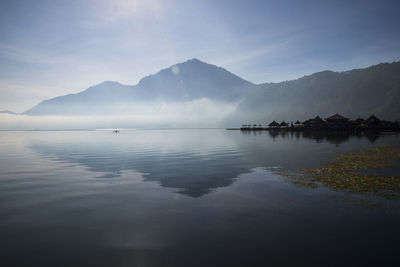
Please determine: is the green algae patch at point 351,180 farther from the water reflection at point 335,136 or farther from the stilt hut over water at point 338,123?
the stilt hut over water at point 338,123

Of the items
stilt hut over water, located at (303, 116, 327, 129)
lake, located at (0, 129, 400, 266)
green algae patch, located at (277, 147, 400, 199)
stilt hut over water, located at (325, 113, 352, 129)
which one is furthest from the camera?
stilt hut over water, located at (303, 116, 327, 129)

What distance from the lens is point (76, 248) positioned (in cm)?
671

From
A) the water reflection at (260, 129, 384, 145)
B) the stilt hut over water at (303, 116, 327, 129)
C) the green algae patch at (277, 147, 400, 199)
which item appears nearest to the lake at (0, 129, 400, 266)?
the green algae patch at (277, 147, 400, 199)

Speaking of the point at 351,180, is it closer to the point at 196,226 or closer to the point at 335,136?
the point at 196,226

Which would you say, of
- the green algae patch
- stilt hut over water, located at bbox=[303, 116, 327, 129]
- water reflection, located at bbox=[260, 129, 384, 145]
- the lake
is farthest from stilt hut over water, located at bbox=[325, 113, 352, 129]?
the lake

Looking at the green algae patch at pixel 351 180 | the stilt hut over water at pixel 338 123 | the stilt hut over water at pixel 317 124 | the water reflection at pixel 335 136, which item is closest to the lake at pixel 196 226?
the green algae patch at pixel 351 180

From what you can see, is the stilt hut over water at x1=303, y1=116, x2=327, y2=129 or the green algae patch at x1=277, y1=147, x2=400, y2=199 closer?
the green algae patch at x1=277, y1=147, x2=400, y2=199

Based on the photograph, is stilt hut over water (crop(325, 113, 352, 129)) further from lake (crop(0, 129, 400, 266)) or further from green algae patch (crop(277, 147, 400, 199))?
lake (crop(0, 129, 400, 266))

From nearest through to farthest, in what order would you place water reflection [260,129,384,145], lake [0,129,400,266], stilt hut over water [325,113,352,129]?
1. lake [0,129,400,266]
2. water reflection [260,129,384,145]
3. stilt hut over water [325,113,352,129]

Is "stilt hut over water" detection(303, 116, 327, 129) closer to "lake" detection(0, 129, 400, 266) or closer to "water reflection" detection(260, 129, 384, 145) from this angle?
"water reflection" detection(260, 129, 384, 145)

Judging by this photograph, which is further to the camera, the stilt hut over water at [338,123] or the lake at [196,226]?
the stilt hut over water at [338,123]

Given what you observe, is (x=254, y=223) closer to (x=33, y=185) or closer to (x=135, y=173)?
(x=135, y=173)

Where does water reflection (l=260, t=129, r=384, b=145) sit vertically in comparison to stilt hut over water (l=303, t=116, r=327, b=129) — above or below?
below

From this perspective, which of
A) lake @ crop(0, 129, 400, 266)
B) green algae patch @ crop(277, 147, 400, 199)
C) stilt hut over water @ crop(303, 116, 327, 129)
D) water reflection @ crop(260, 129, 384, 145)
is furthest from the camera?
stilt hut over water @ crop(303, 116, 327, 129)
